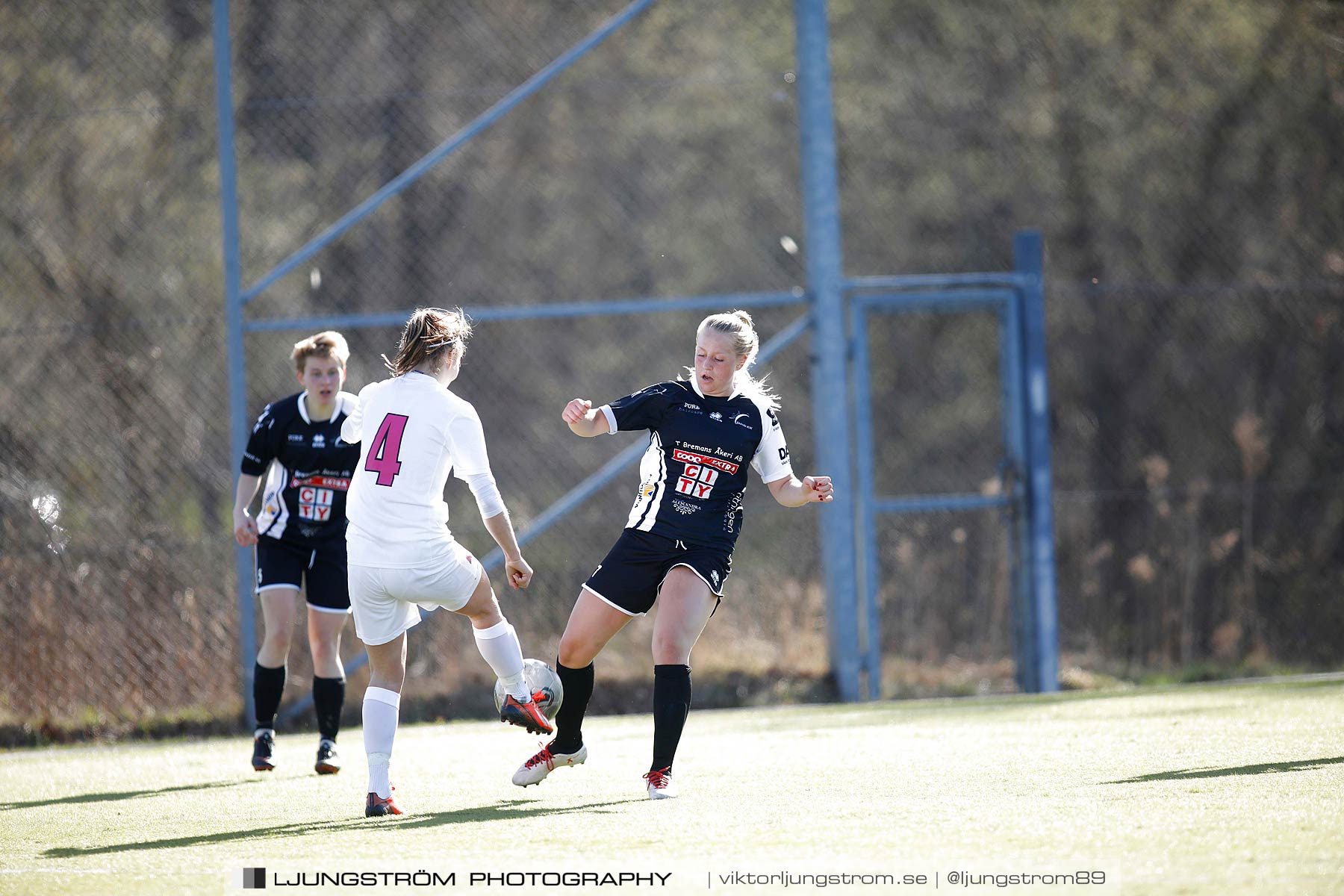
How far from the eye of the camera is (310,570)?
6363mm

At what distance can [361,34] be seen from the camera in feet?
40.8

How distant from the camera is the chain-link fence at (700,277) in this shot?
8.93m

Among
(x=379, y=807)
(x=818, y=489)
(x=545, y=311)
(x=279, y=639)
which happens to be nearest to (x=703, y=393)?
(x=818, y=489)

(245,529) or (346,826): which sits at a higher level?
(245,529)

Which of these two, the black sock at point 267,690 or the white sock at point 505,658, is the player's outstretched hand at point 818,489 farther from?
the black sock at point 267,690

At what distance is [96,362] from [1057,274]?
8.66 m

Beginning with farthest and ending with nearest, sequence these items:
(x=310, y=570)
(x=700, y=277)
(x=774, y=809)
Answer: (x=700, y=277) → (x=310, y=570) → (x=774, y=809)

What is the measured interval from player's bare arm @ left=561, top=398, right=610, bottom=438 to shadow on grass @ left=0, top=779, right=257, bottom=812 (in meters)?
2.11

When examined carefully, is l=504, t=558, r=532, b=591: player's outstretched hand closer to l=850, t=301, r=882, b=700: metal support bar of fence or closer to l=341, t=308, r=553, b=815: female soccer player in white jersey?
l=341, t=308, r=553, b=815: female soccer player in white jersey

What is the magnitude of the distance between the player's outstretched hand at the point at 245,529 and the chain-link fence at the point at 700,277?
7.64ft

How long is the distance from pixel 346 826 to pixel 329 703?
6.15ft

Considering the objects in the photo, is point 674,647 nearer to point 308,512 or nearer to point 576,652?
point 576,652

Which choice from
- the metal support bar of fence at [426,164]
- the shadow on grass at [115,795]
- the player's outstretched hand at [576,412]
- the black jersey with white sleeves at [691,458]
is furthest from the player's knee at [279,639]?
the metal support bar of fence at [426,164]

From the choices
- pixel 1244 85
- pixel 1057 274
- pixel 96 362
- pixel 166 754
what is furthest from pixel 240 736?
pixel 1244 85
